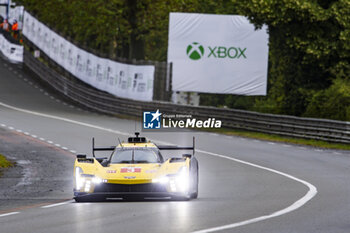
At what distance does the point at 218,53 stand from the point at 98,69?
8614 millimetres

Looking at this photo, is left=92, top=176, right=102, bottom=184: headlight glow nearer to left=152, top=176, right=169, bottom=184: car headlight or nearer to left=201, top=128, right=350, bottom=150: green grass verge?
left=152, top=176, right=169, bottom=184: car headlight

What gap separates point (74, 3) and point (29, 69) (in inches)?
393

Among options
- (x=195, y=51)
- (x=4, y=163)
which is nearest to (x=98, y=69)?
(x=195, y=51)

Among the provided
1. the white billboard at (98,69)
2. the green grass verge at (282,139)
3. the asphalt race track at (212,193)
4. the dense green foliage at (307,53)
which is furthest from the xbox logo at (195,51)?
the asphalt race track at (212,193)

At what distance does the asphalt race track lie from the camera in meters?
12.5

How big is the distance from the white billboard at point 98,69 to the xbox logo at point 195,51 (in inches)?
131

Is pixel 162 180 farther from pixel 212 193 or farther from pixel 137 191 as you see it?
pixel 212 193

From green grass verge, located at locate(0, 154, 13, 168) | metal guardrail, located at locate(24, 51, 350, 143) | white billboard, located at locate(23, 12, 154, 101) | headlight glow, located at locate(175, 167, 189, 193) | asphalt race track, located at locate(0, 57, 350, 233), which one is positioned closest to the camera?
asphalt race track, located at locate(0, 57, 350, 233)

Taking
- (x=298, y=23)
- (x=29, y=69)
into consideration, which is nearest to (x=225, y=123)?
(x=298, y=23)

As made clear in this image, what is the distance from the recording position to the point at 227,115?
39.8 meters

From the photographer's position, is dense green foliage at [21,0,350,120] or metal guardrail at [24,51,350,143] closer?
metal guardrail at [24,51,350,143]

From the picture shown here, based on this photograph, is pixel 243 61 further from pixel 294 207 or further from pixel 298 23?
pixel 294 207

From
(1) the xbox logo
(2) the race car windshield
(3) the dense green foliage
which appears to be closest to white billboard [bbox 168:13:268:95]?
(1) the xbox logo

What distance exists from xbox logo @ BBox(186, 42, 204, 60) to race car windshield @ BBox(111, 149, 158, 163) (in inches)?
1296
